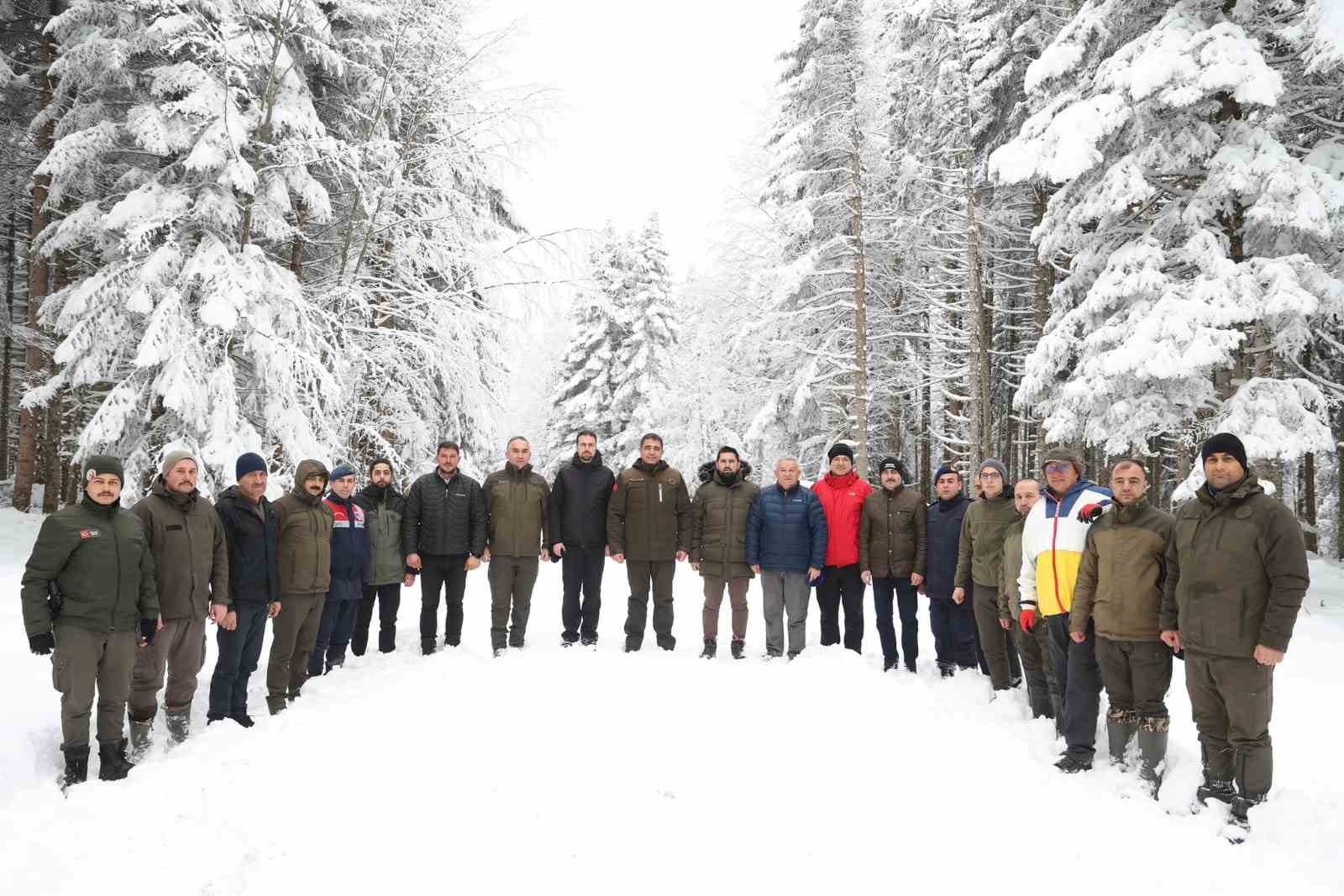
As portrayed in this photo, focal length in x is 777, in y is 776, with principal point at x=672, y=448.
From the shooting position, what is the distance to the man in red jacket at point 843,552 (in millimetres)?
8203

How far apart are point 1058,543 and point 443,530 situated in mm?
5803

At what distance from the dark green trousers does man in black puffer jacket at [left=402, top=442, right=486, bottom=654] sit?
20.9 feet

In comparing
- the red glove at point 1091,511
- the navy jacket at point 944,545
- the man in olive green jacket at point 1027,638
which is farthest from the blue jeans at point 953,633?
the red glove at point 1091,511

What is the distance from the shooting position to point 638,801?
14.6 feet

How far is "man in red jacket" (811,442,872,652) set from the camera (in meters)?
8.20

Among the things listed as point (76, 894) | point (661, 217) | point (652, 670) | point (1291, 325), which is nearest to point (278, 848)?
point (76, 894)

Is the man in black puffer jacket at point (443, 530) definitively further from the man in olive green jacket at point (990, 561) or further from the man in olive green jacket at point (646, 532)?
the man in olive green jacket at point (990, 561)

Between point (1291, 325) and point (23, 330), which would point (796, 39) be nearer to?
point (1291, 325)

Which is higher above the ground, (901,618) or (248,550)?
(248,550)

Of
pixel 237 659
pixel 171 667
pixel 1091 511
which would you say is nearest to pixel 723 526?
pixel 1091 511

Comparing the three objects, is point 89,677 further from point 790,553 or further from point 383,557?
point 790,553

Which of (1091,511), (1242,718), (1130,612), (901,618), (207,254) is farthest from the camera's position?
(207,254)

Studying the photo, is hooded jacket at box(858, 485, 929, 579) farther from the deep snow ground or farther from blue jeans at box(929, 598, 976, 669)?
the deep snow ground

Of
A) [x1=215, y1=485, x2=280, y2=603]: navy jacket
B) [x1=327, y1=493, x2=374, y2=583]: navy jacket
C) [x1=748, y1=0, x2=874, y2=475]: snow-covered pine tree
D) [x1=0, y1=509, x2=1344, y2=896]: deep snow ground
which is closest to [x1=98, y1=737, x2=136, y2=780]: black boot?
[x1=0, y1=509, x2=1344, y2=896]: deep snow ground
